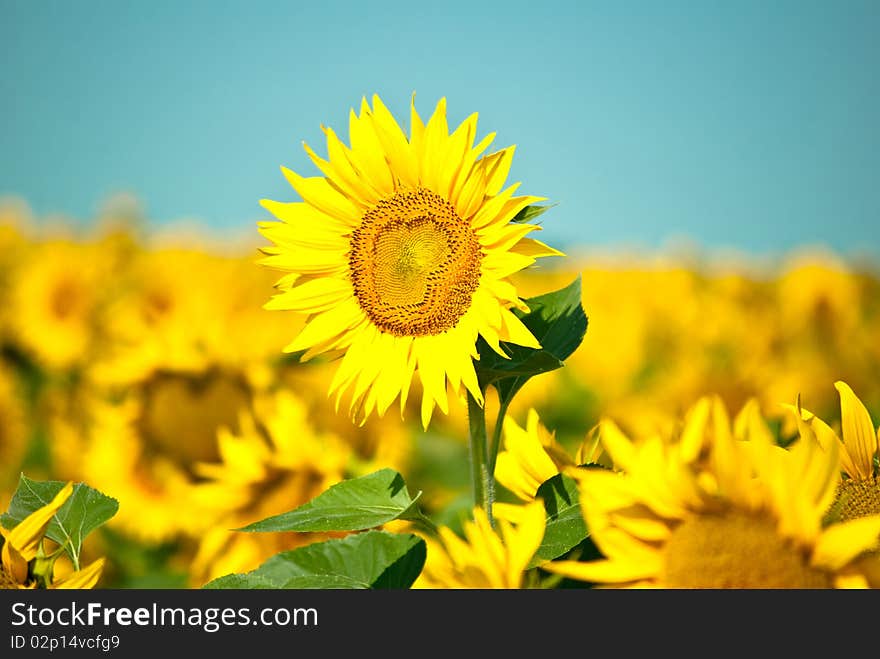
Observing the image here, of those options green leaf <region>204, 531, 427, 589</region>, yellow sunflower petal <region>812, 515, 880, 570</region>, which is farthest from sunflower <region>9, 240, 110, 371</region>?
yellow sunflower petal <region>812, 515, 880, 570</region>

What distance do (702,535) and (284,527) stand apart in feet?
1.25

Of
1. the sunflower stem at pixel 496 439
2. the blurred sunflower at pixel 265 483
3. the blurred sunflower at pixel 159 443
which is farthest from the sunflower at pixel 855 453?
the blurred sunflower at pixel 159 443

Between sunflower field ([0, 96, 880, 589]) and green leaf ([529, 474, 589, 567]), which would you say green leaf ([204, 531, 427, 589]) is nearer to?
sunflower field ([0, 96, 880, 589])

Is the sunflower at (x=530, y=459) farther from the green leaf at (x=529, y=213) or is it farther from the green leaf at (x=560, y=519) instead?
the green leaf at (x=529, y=213)

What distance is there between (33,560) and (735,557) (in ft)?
2.05

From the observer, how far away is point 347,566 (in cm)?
83

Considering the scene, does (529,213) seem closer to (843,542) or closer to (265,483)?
(843,542)

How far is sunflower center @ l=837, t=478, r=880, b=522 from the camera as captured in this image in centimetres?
88

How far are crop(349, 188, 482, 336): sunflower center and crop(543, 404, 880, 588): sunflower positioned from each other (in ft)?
1.15

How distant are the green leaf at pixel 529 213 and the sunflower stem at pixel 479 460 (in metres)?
0.19

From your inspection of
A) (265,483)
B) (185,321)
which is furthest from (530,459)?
(185,321)

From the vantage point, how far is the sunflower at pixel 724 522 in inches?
26.6

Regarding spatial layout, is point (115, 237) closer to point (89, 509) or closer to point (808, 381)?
point (808, 381)
